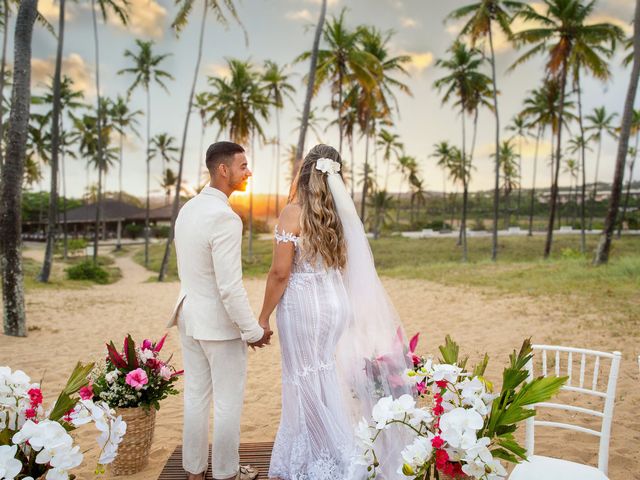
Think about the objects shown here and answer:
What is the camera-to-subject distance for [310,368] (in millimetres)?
3131

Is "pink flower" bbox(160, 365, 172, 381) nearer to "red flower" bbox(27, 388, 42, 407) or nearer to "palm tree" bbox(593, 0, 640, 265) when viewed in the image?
"red flower" bbox(27, 388, 42, 407)

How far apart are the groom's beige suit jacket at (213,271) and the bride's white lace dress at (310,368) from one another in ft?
1.23

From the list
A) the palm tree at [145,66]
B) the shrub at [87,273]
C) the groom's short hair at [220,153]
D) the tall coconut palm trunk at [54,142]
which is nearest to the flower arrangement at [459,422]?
the groom's short hair at [220,153]

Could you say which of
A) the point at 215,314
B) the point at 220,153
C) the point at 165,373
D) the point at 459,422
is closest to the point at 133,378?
the point at 165,373

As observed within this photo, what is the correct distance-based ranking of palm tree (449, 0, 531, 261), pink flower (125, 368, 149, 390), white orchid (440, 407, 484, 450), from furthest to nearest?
palm tree (449, 0, 531, 261)
pink flower (125, 368, 149, 390)
white orchid (440, 407, 484, 450)

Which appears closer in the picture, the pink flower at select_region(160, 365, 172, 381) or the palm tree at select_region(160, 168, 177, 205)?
the pink flower at select_region(160, 365, 172, 381)

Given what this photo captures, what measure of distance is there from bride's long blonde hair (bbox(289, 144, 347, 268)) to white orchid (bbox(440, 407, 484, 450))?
173cm

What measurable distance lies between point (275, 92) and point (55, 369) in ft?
75.6

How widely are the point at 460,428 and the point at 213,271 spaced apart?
186 cm

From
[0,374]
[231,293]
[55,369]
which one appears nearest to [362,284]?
[231,293]

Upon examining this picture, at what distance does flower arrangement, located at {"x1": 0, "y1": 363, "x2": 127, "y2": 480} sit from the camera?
1.34 metres

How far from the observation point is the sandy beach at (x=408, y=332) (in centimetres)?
403

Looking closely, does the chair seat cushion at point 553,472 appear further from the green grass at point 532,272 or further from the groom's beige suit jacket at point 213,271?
the green grass at point 532,272

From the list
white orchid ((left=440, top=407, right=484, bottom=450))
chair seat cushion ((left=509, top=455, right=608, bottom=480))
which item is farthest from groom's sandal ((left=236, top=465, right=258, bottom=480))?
white orchid ((left=440, top=407, right=484, bottom=450))
